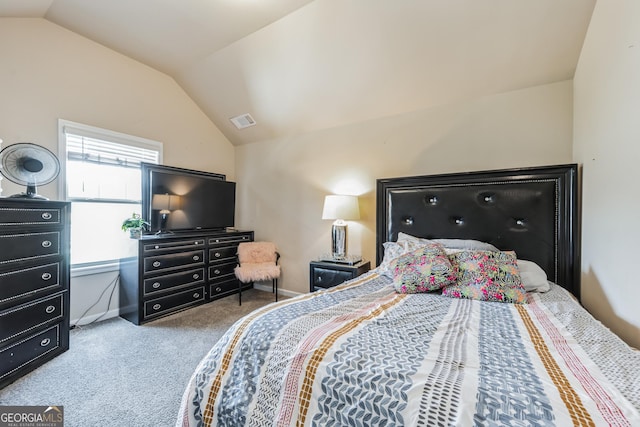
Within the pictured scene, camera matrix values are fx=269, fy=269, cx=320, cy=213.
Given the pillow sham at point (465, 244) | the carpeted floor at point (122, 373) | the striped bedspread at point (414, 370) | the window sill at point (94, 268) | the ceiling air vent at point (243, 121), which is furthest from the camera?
the ceiling air vent at point (243, 121)

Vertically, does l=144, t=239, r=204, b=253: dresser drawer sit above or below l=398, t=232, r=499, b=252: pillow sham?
below

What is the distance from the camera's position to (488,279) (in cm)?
168

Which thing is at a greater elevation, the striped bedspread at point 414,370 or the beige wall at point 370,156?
the beige wall at point 370,156

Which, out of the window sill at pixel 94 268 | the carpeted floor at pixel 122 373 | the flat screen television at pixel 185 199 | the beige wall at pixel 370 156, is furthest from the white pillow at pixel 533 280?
Result: the window sill at pixel 94 268

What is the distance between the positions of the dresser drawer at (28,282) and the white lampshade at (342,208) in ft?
7.79

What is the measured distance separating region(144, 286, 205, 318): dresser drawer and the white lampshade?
1862mm

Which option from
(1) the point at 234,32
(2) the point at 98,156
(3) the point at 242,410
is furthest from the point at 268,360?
(2) the point at 98,156

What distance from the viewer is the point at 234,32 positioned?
8.71ft

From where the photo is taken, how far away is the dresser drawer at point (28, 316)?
1798 mm

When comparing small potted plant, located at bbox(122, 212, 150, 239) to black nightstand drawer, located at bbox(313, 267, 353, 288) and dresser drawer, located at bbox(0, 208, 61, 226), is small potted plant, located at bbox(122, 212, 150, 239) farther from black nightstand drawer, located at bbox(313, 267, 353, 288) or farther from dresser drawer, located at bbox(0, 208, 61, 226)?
black nightstand drawer, located at bbox(313, 267, 353, 288)

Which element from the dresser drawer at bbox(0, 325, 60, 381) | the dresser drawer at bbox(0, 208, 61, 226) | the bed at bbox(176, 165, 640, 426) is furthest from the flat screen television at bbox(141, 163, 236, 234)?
the bed at bbox(176, 165, 640, 426)

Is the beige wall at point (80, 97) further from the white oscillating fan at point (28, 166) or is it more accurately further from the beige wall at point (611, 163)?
the beige wall at point (611, 163)

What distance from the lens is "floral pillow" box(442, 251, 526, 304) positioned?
1.61m

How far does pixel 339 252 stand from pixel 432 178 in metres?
1.27
